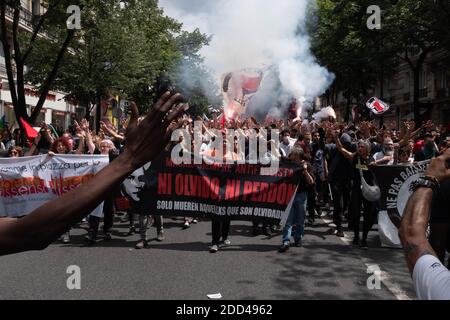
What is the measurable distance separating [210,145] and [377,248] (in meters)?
3.58

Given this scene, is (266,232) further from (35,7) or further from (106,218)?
(35,7)

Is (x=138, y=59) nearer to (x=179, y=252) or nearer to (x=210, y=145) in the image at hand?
(x=210, y=145)

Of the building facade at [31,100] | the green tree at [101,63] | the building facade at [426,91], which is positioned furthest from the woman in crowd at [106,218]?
the building facade at [426,91]

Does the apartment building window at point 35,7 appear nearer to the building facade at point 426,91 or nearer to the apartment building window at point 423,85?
the building facade at point 426,91

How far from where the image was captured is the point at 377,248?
7863mm

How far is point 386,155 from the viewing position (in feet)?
30.2

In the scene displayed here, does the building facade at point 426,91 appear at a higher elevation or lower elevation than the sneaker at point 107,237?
higher

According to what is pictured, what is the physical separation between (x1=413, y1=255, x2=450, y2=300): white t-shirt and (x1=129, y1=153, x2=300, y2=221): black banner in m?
6.44

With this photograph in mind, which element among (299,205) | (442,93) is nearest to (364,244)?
(299,205)

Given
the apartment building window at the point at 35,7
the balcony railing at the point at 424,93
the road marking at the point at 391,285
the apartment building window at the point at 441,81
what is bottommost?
the road marking at the point at 391,285

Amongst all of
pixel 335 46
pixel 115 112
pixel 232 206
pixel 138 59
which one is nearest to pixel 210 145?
pixel 232 206

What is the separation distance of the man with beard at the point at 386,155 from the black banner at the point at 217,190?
187cm

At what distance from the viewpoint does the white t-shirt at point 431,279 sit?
1440 mm

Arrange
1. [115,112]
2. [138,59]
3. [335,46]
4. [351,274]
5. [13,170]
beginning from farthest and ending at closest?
[115,112] < [335,46] < [138,59] < [13,170] < [351,274]
